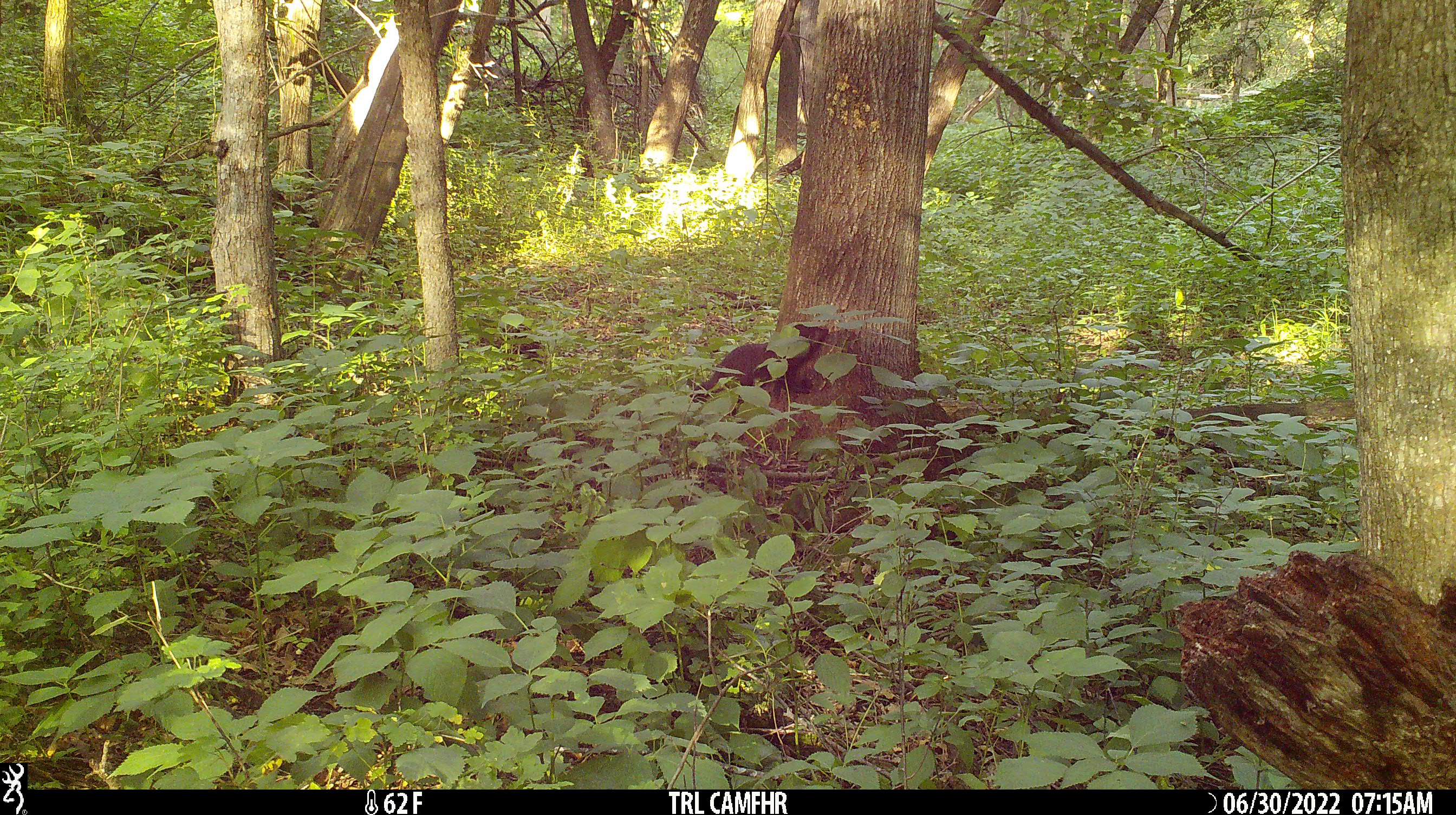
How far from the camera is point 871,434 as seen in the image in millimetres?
3598

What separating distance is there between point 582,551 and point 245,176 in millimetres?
3248

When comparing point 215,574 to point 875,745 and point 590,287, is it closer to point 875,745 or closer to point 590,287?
point 875,745

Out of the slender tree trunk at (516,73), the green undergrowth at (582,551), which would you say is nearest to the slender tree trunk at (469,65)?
the slender tree trunk at (516,73)

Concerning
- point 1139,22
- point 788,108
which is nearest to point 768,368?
point 1139,22

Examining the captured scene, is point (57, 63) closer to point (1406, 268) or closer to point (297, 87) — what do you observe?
point (297, 87)

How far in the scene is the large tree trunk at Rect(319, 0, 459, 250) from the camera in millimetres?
6973

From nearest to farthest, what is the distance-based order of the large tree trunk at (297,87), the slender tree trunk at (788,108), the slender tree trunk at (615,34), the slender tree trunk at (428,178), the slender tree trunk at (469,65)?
the slender tree trunk at (428,178)
the large tree trunk at (297,87)
the slender tree trunk at (469,65)
the slender tree trunk at (615,34)
the slender tree trunk at (788,108)

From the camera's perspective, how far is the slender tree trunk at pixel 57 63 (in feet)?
24.2

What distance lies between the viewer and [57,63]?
7.41 m

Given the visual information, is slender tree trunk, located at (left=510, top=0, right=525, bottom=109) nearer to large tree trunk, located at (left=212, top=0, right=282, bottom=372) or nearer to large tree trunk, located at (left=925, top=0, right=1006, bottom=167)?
large tree trunk, located at (left=925, top=0, right=1006, bottom=167)

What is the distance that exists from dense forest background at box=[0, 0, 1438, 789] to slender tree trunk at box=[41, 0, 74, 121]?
0.04 metres

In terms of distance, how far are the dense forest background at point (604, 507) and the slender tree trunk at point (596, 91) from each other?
4.44 metres

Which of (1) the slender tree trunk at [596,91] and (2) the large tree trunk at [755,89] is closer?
(2) the large tree trunk at [755,89]
